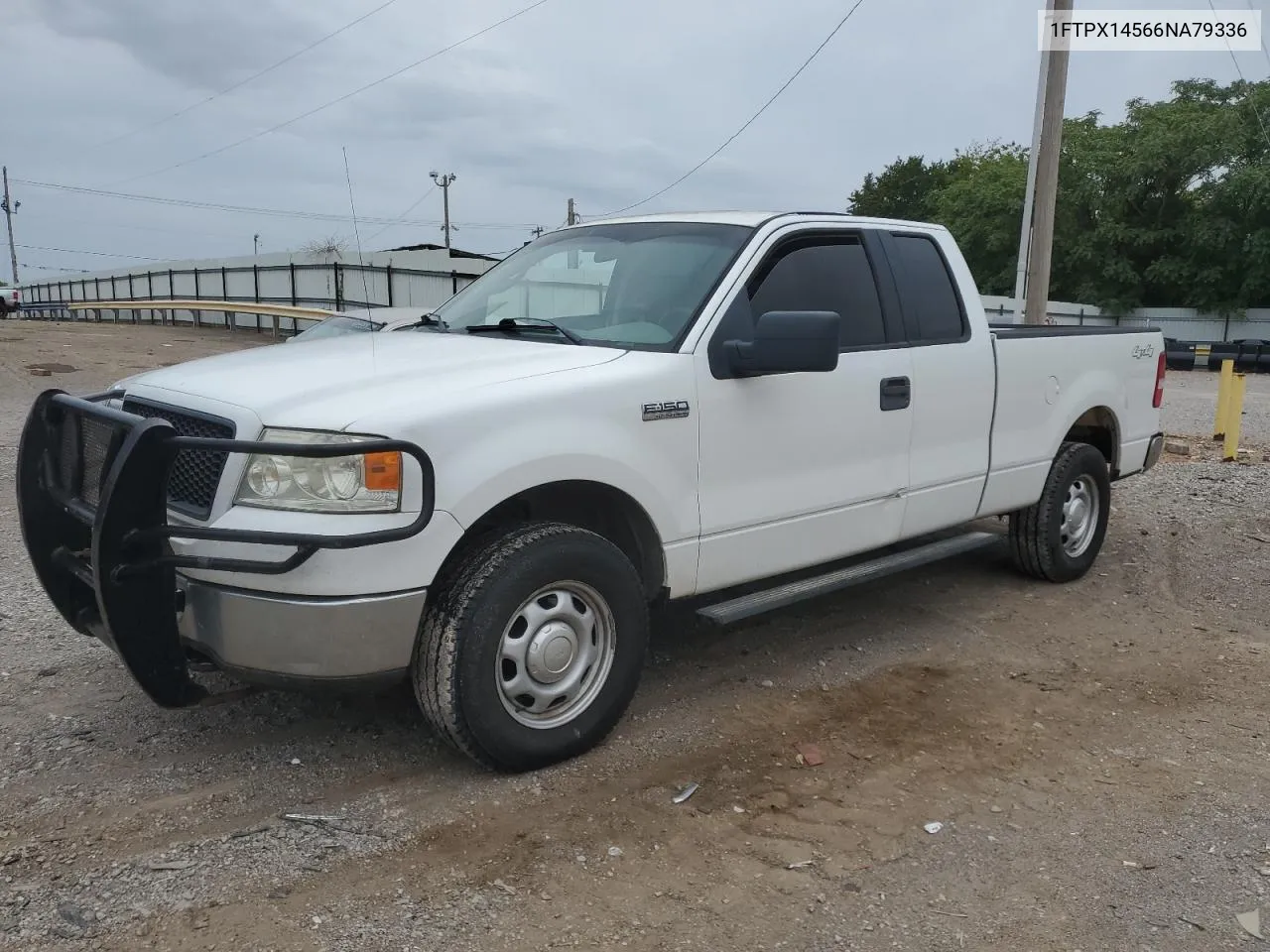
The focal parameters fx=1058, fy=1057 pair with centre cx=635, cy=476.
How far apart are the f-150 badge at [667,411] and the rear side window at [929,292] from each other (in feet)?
5.31

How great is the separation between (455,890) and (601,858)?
1.47 ft

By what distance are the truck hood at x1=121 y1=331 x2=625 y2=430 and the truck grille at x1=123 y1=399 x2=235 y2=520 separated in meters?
0.08

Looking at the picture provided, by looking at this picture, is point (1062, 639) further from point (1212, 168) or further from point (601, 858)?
point (1212, 168)

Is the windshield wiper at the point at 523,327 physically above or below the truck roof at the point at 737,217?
below

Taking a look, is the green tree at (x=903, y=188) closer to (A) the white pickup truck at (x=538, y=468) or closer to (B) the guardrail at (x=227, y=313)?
(B) the guardrail at (x=227, y=313)

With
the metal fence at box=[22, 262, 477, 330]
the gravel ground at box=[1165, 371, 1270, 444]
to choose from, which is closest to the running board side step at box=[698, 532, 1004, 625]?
the metal fence at box=[22, 262, 477, 330]

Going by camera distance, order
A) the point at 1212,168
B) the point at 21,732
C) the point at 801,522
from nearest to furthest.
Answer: the point at 21,732
the point at 801,522
the point at 1212,168

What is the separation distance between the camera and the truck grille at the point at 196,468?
323cm

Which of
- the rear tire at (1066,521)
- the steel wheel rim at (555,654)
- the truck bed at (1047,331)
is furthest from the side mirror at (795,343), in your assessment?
the rear tire at (1066,521)

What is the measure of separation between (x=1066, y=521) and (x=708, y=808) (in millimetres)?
3601

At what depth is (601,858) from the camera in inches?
124

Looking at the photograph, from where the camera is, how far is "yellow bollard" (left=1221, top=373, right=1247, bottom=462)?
420 inches

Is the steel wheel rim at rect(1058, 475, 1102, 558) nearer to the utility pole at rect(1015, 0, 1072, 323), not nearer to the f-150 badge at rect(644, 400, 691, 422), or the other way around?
the f-150 badge at rect(644, 400, 691, 422)

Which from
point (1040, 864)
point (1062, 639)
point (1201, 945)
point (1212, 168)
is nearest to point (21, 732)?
point (1040, 864)
